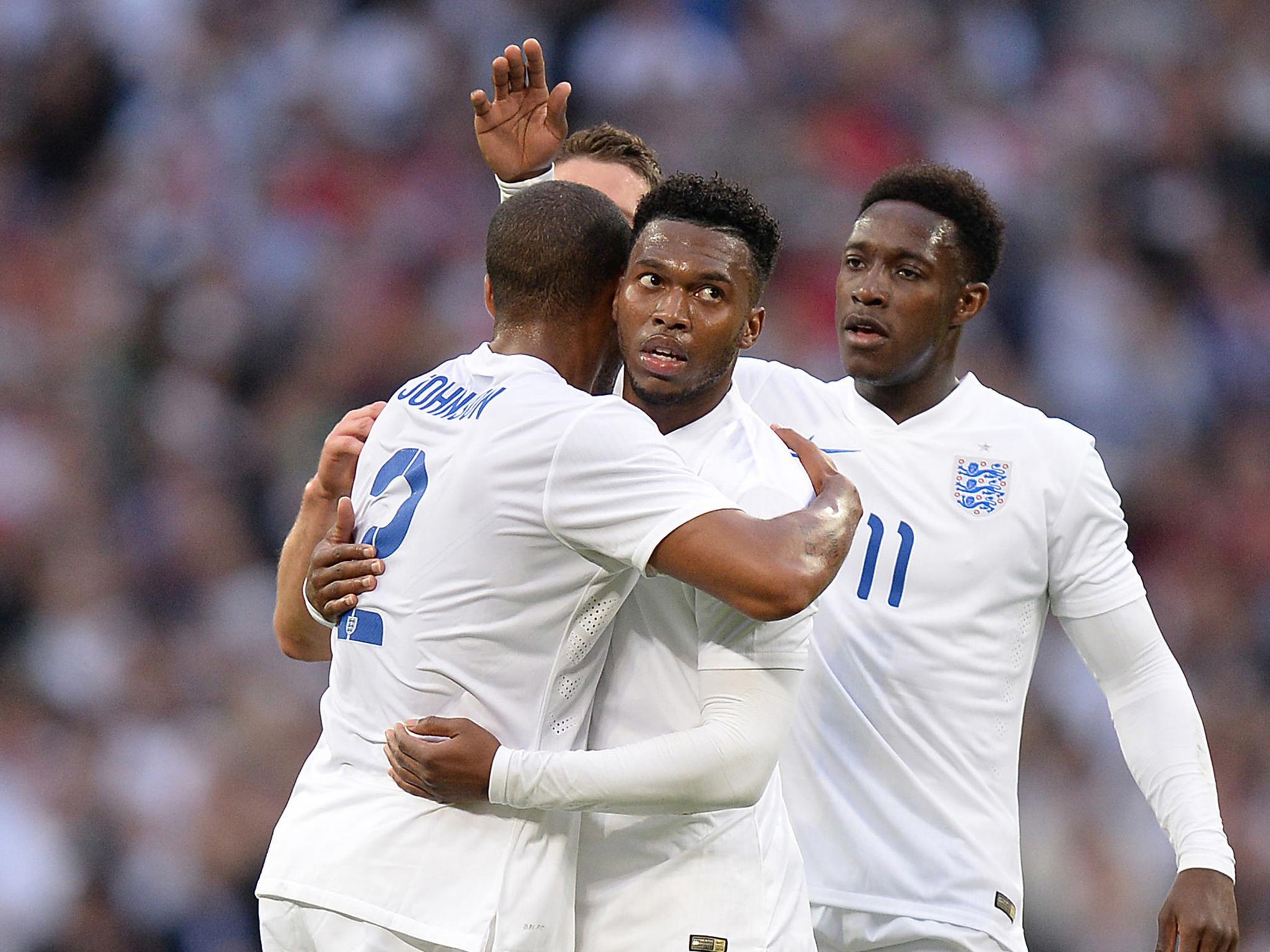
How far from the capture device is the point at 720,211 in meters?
3.28

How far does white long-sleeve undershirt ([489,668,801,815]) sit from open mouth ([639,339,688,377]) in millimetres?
583

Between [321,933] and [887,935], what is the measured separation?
1386mm

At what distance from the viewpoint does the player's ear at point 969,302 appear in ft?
13.6

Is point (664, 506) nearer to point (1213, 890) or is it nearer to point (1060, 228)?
point (1213, 890)

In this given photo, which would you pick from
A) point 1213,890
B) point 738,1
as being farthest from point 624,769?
point 738,1

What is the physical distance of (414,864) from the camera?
2.96m

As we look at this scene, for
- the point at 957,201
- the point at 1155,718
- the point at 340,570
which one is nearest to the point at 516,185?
the point at 957,201

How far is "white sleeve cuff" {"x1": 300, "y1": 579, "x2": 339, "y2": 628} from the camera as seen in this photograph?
3.25 meters

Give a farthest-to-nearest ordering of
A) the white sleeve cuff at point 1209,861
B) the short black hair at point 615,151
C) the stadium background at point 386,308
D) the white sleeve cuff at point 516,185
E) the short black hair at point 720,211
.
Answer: the stadium background at point 386,308 → the short black hair at point 615,151 → the white sleeve cuff at point 516,185 → the white sleeve cuff at point 1209,861 → the short black hair at point 720,211

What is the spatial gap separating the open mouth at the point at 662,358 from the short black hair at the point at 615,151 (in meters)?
1.50

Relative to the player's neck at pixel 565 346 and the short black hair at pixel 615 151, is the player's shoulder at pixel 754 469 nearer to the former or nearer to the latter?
the player's neck at pixel 565 346

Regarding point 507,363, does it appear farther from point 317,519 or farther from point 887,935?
point 887,935

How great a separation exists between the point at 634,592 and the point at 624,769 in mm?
377

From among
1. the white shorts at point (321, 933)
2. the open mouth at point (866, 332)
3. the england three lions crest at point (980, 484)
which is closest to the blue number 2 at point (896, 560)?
the england three lions crest at point (980, 484)
